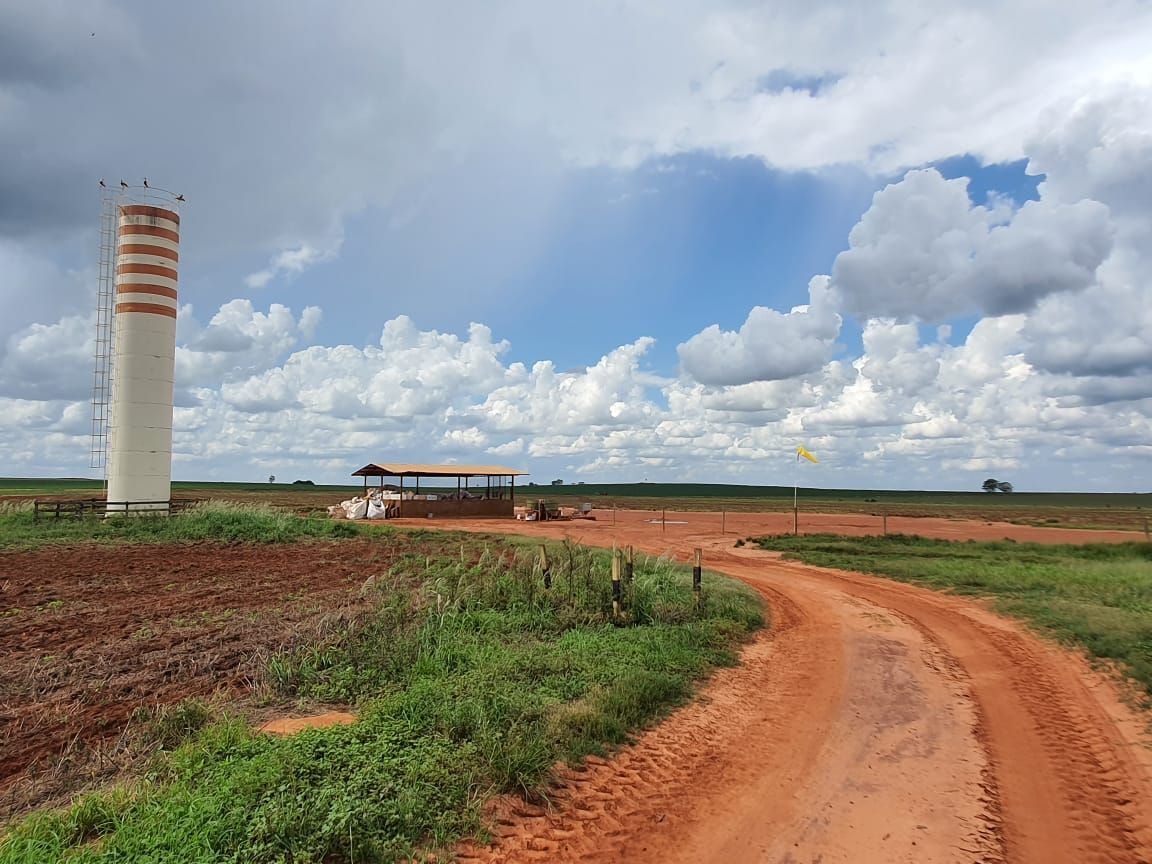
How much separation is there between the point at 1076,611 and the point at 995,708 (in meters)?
6.37

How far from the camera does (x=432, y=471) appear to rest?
137 ft

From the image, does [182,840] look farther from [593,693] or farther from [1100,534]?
[1100,534]

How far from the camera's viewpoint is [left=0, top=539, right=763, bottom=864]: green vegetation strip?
445cm

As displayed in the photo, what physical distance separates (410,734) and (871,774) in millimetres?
3809

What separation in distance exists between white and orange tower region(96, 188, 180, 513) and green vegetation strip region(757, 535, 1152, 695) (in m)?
25.3

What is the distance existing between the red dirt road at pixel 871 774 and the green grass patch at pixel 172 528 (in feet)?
70.6

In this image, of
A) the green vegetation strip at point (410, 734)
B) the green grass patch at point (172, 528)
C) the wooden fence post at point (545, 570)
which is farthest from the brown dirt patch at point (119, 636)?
the green grass patch at point (172, 528)

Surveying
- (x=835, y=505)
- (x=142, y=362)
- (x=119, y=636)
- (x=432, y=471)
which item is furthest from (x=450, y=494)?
(x=835, y=505)

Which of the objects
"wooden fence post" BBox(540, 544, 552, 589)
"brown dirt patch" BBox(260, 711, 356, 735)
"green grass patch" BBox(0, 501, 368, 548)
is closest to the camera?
"brown dirt patch" BBox(260, 711, 356, 735)

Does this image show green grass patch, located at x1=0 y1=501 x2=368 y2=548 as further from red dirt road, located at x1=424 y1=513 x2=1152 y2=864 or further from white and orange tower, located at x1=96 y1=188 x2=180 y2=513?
red dirt road, located at x1=424 y1=513 x2=1152 y2=864

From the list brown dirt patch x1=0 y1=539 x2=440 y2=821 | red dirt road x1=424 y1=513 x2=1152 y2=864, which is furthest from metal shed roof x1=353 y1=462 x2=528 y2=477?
red dirt road x1=424 y1=513 x2=1152 y2=864

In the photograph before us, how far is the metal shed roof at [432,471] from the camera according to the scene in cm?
4041

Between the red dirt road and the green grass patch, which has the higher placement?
the green grass patch

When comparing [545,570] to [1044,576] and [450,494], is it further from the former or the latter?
[450,494]
